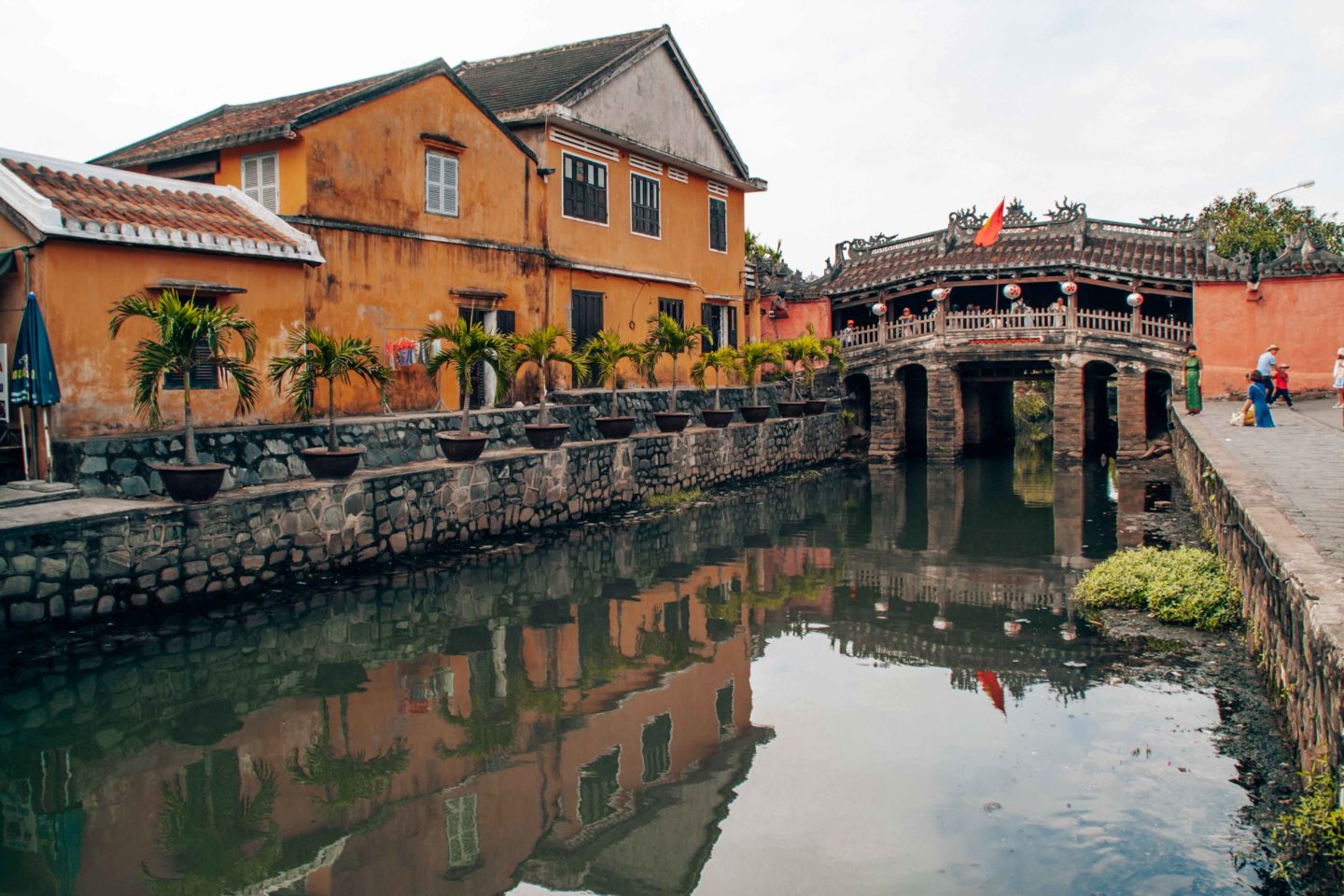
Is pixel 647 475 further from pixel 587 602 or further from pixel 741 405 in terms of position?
pixel 587 602

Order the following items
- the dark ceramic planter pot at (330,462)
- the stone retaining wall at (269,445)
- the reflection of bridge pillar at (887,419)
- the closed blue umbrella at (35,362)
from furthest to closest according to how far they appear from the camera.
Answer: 1. the reflection of bridge pillar at (887,419)
2. the dark ceramic planter pot at (330,462)
3. the stone retaining wall at (269,445)
4. the closed blue umbrella at (35,362)

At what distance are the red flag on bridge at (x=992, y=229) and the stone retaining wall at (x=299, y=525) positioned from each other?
12.6m

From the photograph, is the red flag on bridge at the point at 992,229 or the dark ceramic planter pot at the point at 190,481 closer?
the dark ceramic planter pot at the point at 190,481

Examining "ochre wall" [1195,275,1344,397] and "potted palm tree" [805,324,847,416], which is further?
"potted palm tree" [805,324,847,416]

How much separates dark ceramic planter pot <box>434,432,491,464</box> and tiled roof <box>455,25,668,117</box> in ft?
26.7

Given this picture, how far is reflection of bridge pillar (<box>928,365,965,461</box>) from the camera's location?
28.2 meters

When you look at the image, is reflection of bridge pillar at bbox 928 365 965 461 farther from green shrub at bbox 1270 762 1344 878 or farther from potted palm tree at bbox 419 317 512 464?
green shrub at bbox 1270 762 1344 878

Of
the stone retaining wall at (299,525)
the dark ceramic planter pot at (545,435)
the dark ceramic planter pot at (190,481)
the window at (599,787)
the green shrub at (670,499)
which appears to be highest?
the dark ceramic planter pot at (545,435)

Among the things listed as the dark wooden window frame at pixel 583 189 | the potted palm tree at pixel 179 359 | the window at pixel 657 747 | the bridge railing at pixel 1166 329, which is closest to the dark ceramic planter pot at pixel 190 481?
the potted palm tree at pixel 179 359

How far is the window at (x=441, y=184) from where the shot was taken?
1803cm

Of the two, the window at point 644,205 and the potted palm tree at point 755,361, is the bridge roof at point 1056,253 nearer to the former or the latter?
the potted palm tree at point 755,361

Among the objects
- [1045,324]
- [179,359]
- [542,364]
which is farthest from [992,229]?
[179,359]

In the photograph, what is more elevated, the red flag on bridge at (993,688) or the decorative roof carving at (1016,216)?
the decorative roof carving at (1016,216)

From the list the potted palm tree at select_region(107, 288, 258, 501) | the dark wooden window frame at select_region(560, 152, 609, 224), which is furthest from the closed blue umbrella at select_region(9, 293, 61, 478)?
the dark wooden window frame at select_region(560, 152, 609, 224)
